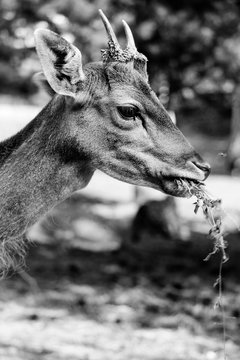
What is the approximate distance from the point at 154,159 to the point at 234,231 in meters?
6.45

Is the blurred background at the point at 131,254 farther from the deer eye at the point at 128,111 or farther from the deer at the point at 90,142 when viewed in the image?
the deer eye at the point at 128,111

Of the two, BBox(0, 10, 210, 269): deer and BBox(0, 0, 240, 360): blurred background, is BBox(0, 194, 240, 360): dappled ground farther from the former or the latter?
BBox(0, 10, 210, 269): deer

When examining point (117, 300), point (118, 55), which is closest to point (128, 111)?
point (118, 55)

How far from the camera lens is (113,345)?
5.93 m

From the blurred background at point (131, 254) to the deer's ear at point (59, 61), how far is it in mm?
2081

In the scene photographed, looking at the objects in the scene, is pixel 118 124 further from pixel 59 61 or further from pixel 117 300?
pixel 117 300

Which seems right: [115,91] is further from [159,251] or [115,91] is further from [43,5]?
[159,251]

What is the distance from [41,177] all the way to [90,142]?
38 cm

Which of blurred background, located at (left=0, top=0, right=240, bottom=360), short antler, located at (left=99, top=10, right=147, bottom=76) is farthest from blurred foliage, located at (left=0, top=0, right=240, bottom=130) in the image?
short antler, located at (left=99, top=10, right=147, bottom=76)

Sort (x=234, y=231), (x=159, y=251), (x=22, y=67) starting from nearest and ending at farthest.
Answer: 1. (x=22, y=67)
2. (x=159, y=251)
3. (x=234, y=231)

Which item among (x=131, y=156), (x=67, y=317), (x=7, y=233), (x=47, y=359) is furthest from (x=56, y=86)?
(x=67, y=317)

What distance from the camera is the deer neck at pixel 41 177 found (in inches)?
154

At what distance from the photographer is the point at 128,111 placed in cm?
382

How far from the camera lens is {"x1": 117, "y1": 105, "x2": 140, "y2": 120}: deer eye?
12.5 feet
